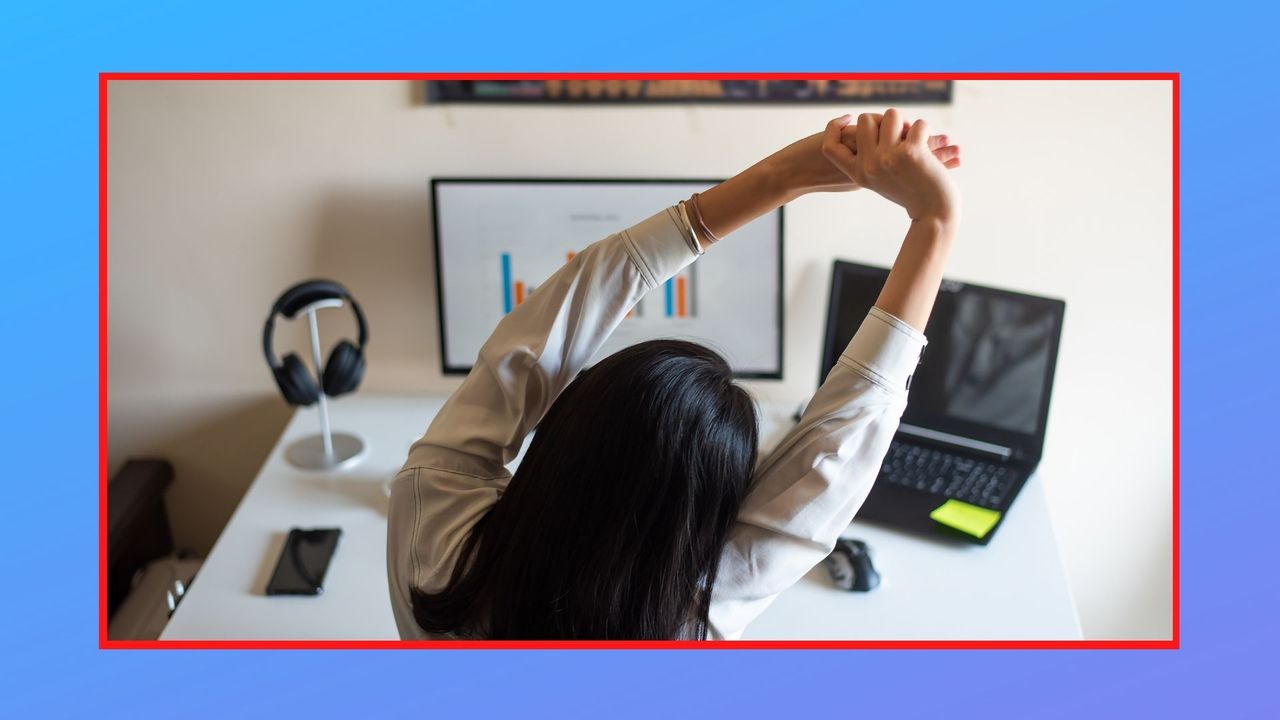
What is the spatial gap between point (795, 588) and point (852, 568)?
81 mm

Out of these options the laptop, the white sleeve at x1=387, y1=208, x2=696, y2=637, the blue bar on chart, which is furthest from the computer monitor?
the white sleeve at x1=387, y1=208, x2=696, y2=637

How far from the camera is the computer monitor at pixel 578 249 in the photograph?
1.59m

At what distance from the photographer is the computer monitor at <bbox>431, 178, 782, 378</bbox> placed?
62.6 inches

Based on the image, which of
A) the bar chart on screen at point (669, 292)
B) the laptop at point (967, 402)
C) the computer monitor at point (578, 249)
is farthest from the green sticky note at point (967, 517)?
the bar chart on screen at point (669, 292)

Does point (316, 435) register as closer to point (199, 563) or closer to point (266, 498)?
point (266, 498)

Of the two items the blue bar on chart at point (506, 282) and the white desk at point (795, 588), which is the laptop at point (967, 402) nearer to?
the white desk at point (795, 588)

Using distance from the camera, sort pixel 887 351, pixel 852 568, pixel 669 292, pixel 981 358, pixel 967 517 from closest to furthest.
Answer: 1. pixel 887 351
2. pixel 852 568
3. pixel 967 517
4. pixel 981 358
5. pixel 669 292

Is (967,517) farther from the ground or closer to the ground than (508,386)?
closer to the ground

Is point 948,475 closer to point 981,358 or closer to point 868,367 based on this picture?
point 981,358

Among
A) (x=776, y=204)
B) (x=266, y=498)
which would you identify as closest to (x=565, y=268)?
(x=776, y=204)

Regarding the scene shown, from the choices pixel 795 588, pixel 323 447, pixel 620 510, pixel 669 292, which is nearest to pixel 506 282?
pixel 669 292

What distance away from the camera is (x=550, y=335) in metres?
0.81

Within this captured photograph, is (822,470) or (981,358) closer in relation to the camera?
(822,470)

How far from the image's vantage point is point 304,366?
153 centimetres
